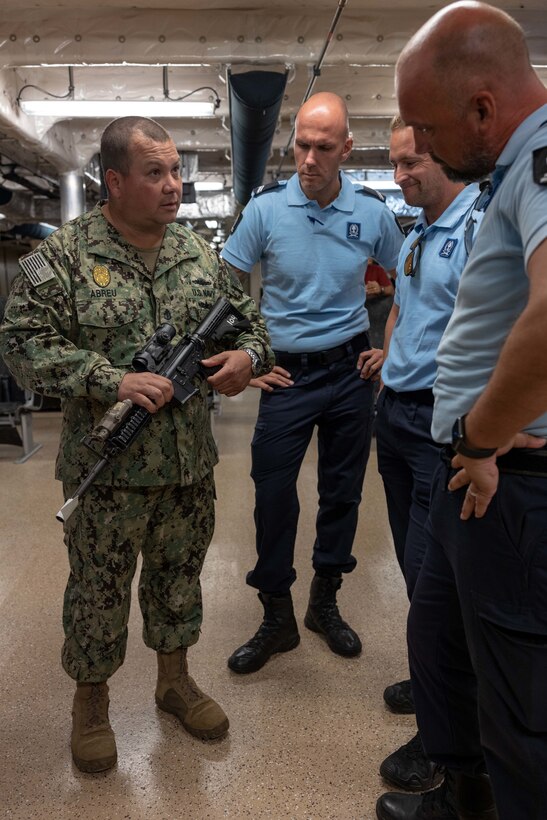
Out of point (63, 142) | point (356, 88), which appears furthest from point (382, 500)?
point (63, 142)

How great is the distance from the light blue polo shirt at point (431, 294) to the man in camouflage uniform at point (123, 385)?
40 centimetres

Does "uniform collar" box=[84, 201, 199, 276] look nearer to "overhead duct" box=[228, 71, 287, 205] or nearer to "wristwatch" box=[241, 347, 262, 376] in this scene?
"wristwatch" box=[241, 347, 262, 376]

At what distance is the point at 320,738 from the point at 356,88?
461 cm

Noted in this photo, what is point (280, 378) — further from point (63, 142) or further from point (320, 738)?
point (63, 142)

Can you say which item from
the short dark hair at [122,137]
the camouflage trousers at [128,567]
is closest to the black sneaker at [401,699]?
the camouflage trousers at [128,567]

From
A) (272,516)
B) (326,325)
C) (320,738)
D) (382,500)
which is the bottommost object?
(382,500)

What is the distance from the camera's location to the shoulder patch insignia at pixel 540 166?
80 centimetres

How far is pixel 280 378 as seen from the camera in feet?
6.72

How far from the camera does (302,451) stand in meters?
2.12

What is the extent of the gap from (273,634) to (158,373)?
1.12m

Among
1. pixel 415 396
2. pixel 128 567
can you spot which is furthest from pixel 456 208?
pixel 128 567

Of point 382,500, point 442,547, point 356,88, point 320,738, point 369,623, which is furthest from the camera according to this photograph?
point 356,88

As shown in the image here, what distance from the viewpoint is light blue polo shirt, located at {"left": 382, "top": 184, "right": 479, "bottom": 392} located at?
63.3 inches

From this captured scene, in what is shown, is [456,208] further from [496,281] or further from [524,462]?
[524,462]
